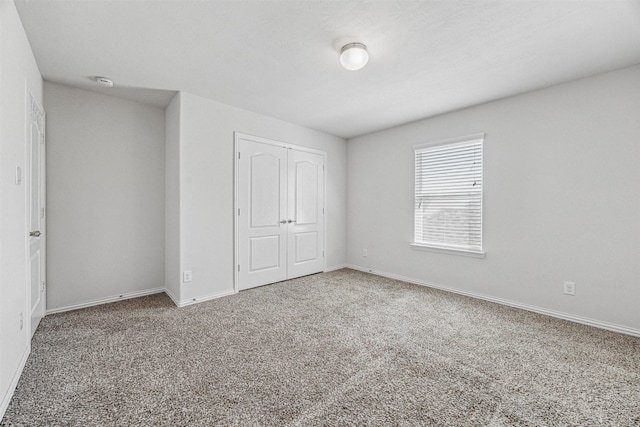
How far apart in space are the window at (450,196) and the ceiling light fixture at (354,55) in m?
2.08

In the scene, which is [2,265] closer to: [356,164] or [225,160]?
[225,160]

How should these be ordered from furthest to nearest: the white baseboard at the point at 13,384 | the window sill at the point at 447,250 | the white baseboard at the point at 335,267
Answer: the white baseboard at the point at 335,267, the window sill at the point at 447,250, the white baseboard at the point at 13,384

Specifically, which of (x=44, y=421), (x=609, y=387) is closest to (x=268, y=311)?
(x=44, y=421)

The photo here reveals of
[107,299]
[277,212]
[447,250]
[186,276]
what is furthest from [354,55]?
[107,299]

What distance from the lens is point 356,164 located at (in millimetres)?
5137

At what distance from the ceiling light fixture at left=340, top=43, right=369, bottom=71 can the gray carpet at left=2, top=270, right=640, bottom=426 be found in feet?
7.66

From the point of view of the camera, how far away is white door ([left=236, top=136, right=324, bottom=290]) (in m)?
3.85

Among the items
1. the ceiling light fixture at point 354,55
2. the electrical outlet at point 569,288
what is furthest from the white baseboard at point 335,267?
the ceiling light fixture at point 354,55

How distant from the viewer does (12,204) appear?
1.80 metres

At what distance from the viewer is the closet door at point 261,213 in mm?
3828

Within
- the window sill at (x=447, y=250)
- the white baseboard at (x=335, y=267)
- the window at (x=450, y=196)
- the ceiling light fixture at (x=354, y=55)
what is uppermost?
the ceiling light fixture at (x=354, y=55)

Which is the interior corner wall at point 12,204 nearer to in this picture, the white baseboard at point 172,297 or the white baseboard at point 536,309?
the white baseboard at point 172,297

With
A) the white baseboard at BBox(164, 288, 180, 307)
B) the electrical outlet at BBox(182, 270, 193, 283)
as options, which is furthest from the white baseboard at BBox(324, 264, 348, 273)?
the white baseboard at BBox(164, 288, 180, 307)

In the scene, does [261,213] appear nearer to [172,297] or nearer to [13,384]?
[172,297]
